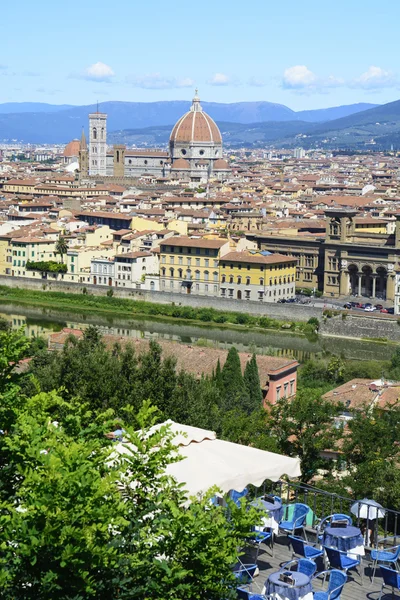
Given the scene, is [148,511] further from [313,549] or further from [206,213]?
[206,213]

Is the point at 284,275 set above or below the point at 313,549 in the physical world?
below

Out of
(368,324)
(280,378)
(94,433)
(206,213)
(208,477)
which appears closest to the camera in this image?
(94,433)

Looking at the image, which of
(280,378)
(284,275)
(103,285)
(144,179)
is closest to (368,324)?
(284,275)

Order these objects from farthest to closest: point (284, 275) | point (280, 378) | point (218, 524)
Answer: point (284, 275)
point (280, 378)
point (218, 524)

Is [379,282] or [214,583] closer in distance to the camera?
[214,583]

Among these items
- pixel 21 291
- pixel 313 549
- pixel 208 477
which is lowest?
pixel 21 291

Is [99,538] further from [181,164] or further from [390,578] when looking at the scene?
[181,164]

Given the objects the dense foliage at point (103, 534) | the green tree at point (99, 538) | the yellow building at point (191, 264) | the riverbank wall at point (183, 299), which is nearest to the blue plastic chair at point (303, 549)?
the dense foliage at point (103, 534)
